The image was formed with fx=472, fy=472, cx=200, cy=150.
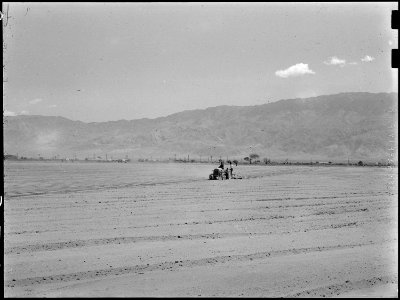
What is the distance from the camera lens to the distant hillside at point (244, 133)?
12212cm

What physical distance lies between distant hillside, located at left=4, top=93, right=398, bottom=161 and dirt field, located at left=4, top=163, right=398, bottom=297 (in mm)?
100291

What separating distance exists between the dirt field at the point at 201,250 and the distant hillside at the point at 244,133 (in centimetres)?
10029

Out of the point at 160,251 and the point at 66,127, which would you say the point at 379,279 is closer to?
the point at 160,251

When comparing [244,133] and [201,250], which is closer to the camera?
[201,250]

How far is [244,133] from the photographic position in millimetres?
143625

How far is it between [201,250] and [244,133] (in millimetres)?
136287

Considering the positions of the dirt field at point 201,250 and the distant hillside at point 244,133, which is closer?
the dirt field at point 201,250

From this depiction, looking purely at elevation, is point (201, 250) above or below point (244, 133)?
below

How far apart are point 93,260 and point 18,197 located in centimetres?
1145

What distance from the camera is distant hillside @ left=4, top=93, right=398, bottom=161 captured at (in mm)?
122125

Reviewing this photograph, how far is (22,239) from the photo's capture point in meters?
9.10

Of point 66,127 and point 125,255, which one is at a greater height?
point 66,127

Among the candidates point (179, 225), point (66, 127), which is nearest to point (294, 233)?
point (179, 225)

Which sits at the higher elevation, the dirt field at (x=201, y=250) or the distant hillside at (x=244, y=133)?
the distant hillside at (x=244, y=133)
